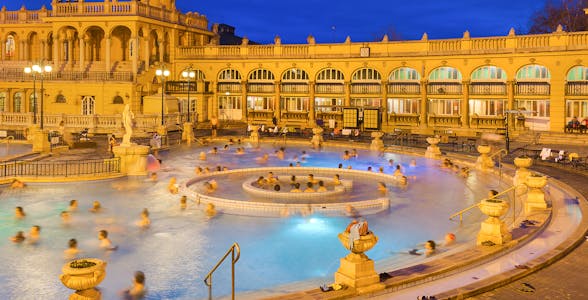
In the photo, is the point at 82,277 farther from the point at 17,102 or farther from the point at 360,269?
the point at 17,102

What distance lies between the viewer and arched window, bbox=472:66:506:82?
46350 mm

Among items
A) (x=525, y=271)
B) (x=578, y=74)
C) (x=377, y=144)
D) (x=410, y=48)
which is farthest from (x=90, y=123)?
(x=525, y=271)

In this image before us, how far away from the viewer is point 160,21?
5628 centimetres

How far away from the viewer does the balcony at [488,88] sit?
46.1 metres

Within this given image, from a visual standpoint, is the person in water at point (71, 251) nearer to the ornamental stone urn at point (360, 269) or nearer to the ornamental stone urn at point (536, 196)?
the ornamental stone urn at point (360, 269)

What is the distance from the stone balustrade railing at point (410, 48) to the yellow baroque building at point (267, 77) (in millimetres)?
92

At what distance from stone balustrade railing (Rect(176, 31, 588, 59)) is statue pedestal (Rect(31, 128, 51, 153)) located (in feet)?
85.2

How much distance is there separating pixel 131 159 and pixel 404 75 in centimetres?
2916

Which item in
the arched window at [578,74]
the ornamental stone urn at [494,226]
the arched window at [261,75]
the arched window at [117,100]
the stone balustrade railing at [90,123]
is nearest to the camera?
the ornamental stone urn at [494,226]

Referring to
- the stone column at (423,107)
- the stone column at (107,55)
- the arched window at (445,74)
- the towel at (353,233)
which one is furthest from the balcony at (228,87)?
the towel at (353,233)

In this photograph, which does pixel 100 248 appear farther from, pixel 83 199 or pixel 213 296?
pixel 83 199

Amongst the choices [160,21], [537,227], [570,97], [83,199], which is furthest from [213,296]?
[160,21]

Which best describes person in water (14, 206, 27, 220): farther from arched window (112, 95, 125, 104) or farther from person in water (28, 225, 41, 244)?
arched window (112, 95, 125, 104)

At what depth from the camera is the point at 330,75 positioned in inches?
2092
